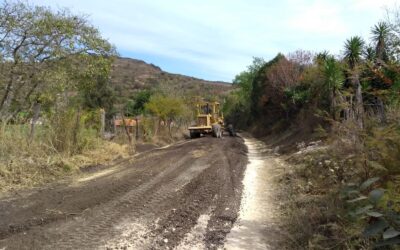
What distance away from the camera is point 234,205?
9.12m

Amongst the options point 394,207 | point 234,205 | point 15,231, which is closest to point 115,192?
point 234,205

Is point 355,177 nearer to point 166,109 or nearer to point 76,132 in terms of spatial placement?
point 76,132

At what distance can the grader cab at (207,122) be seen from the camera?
1279 inches

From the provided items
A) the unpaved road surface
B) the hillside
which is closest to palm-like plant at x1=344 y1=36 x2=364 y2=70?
the unpaved road surface

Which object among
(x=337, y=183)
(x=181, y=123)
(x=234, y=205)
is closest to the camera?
(x=337, y=183)

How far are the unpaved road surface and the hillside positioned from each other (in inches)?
2655

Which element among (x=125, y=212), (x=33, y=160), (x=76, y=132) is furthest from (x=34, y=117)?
(x=125, y=212)

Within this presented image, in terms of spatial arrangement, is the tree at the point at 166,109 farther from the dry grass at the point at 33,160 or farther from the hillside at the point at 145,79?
the hillside at the point at 145,79

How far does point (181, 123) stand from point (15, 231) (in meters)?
33.7

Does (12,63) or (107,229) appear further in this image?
(12,63)

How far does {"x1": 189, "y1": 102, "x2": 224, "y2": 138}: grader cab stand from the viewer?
107 feet

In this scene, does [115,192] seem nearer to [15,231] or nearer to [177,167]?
[15,231]

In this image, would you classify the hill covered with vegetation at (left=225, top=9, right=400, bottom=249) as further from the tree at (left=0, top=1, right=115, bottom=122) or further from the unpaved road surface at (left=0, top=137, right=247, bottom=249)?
the tree at (left=0, top=1, right=115, bottom=122)

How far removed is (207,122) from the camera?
33781 millimetres
